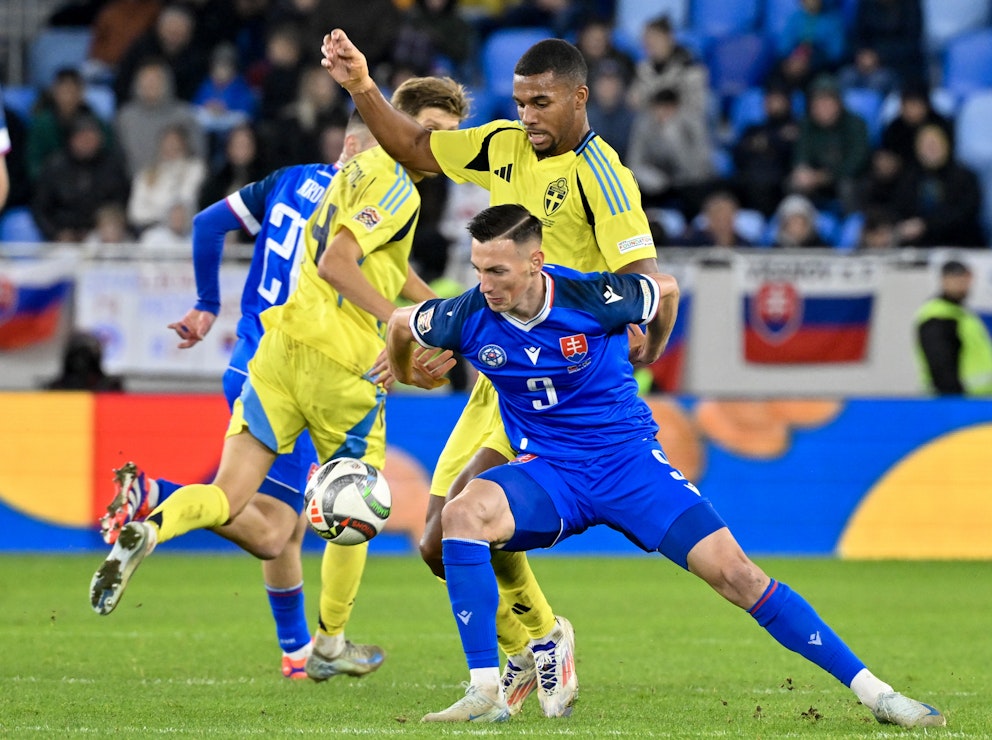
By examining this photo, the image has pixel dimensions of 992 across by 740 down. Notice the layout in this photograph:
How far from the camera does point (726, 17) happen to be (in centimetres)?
1911

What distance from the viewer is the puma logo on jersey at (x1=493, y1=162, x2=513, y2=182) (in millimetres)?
6430

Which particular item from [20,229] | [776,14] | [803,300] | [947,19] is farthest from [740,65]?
[20,229]

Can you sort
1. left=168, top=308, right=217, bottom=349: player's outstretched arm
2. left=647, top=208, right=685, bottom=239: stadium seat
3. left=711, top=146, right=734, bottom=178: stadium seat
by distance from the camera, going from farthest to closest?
left=711, top=146, right=734, bottom=178: stadium seat < left=647, top=208, right=685, bottom=239: stadium seat < left=168, top=308, right=217, bottom=349: player's outstretched arm

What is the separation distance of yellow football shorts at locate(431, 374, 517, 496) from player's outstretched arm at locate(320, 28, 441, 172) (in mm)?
916

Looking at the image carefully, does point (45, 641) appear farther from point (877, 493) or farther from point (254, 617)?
point (877, 493)

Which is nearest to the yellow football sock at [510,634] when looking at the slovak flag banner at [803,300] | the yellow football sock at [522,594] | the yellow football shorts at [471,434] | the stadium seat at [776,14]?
the yellow football sock at [522,594]

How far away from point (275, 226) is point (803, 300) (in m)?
7.29

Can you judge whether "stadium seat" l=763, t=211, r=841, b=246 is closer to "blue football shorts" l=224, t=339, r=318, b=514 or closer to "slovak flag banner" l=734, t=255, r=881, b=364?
"slovak flag banner" l=734, t=255, r=881, b=364

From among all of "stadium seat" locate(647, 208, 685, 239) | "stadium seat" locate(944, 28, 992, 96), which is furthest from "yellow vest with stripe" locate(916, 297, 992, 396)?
"stadium seat" locate(944, 28, 992, 96)

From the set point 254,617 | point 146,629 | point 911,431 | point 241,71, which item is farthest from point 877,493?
point 241,71

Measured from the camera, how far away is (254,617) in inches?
376

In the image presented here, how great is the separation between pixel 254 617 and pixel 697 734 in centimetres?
438

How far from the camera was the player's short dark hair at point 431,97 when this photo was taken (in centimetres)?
704

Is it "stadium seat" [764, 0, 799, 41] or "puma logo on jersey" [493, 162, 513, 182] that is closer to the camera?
"puma logo on jersey" [493, 162, 513, 182]
